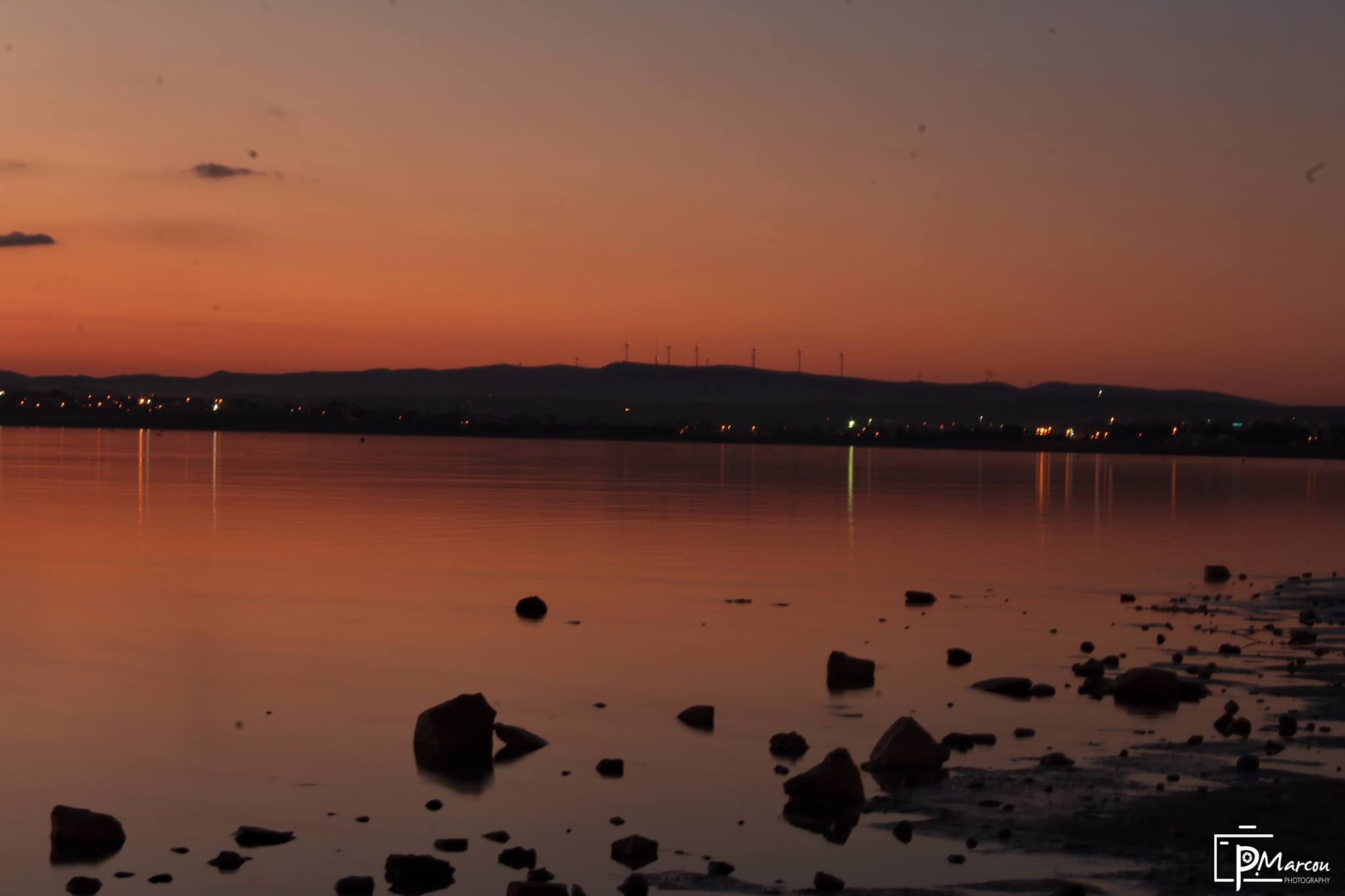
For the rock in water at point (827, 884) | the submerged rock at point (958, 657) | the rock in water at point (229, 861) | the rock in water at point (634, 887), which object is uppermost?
the submerged rock at point (958, 657)

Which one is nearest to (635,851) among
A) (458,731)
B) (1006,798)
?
Answer: (1006,798)

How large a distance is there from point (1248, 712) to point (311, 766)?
11.2m

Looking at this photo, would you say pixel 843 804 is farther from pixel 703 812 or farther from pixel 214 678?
pixel 214 678

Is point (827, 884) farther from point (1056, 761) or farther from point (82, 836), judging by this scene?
point (82, 836)

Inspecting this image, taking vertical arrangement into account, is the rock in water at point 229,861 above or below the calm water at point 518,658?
below

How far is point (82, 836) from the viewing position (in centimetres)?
1345

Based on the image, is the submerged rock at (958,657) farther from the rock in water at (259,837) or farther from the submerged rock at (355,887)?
the submerged rock at (355,887)

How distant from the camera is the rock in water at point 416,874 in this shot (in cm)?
1237

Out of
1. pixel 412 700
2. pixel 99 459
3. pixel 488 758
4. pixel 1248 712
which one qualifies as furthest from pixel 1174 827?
pixel 99 459

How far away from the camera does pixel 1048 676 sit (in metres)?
22.2

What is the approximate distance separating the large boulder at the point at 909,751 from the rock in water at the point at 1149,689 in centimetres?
465

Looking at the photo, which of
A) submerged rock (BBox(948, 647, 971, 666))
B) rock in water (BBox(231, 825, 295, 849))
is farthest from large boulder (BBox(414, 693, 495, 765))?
submerged rock (BBox(948, 647, 971, 666))

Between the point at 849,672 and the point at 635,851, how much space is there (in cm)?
913

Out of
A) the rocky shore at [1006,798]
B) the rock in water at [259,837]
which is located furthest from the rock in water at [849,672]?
the rock in water at [259,837]
